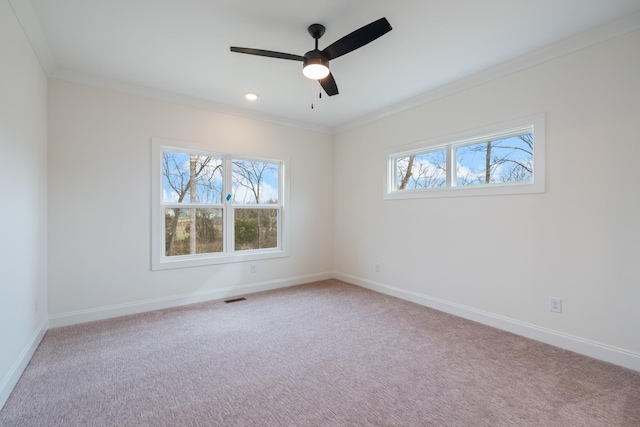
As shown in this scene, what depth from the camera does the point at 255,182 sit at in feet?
14.7

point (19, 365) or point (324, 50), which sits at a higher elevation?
point (324, 50)

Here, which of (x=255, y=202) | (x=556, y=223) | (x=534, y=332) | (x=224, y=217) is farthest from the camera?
(x=255, y=202)

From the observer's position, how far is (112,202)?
3295 mm

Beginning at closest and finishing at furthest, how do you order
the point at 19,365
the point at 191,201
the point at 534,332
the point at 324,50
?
1. the point at 19,365
2. the point at 324,50
3. the point at 534,332
4. the point at 191,201

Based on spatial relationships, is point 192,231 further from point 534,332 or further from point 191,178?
point 534,332

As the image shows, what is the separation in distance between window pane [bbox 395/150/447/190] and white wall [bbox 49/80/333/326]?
7.28 feet

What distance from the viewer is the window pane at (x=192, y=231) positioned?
3.78 meters

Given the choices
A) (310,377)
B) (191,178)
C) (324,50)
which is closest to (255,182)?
(191,178)

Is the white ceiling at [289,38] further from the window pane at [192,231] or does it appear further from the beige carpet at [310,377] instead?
the beige carpet at [310,377]

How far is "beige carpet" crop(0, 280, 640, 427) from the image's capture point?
1.75m

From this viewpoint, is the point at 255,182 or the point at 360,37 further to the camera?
the point at 255,182

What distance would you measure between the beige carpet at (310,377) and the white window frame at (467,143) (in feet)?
4.69

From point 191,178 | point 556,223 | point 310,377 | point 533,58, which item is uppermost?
point 533,58

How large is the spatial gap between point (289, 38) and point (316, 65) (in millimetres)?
458
